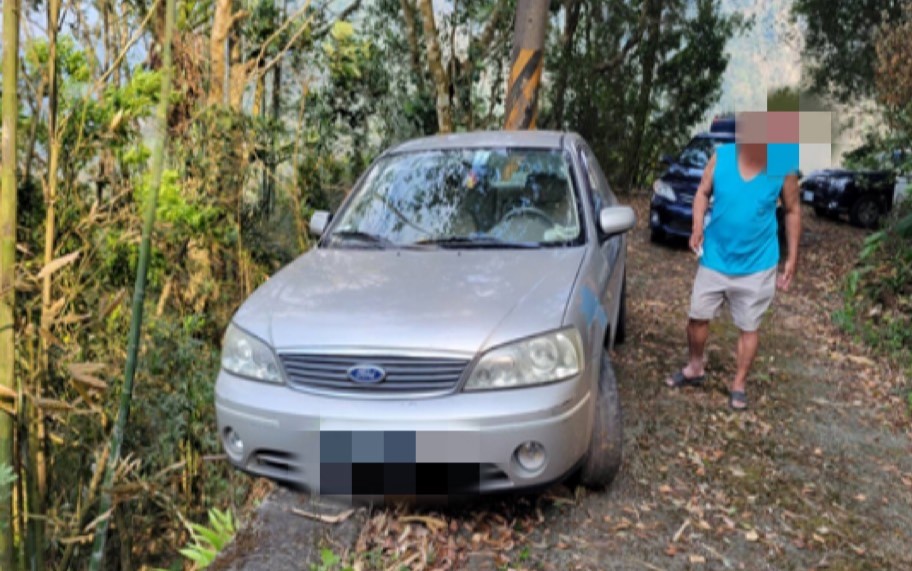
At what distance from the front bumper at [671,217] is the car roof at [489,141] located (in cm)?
512

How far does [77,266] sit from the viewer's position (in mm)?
4004

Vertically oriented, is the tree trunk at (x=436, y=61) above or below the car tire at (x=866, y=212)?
above

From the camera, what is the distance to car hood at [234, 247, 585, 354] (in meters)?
2.73

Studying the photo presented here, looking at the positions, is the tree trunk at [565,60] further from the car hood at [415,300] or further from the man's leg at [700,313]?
the car hood at [415,300]

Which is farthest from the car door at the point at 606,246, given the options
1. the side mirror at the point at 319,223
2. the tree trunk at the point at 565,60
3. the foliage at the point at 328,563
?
the tree trunk at the point at 565,60

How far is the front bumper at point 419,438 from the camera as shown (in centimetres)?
262

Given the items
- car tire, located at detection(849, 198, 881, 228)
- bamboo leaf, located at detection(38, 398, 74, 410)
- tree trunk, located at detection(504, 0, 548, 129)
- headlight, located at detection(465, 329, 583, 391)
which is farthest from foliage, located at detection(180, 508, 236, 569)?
car tire, located at detection(849, 198, 881, 228)

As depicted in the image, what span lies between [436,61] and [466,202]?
5.66 metres

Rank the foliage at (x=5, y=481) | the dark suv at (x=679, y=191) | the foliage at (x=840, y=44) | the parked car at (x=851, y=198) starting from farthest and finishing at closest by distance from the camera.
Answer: the foliage at (x=840, y=44) → the parked car at (x=851, y=198) → the dark suv at (x=679, y=191) → the foliage at (x=5, y=481)

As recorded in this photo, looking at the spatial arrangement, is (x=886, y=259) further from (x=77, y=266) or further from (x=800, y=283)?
(x=77, y=266)

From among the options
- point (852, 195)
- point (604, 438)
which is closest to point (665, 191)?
point (852, 195)

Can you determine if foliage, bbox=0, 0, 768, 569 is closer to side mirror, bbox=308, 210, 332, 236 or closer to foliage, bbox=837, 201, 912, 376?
side mirror, bbox=308, 210, 332, 236

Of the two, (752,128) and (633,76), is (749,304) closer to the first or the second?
(752,128)

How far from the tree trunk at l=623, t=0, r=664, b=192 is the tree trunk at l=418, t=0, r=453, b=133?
8771 millimetres
